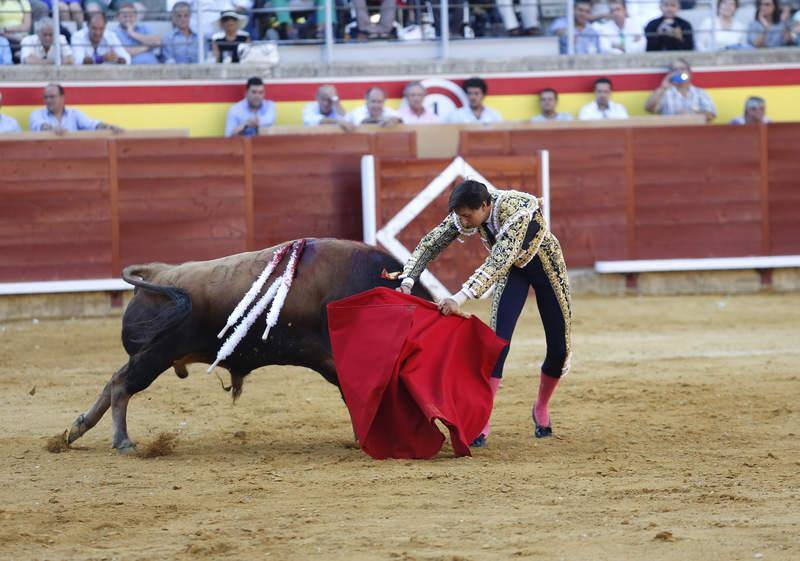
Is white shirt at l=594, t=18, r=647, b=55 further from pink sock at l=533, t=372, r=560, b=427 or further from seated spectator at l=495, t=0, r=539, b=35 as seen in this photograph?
pink sock at l=533, t=372, r=560, b=427

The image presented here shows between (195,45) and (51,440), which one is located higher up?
(195,45)

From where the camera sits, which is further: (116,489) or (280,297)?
(280,297)

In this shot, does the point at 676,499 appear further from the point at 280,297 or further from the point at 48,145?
the point at 48,145

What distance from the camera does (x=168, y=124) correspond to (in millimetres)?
9891

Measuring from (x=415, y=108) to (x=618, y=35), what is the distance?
206 centimetres

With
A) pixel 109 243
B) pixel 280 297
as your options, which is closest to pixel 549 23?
pixel 109 243

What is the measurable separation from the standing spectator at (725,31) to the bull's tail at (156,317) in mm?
7298

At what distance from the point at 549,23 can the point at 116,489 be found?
305 inches

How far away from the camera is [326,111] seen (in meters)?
9.65

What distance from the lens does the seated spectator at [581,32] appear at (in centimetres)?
1052

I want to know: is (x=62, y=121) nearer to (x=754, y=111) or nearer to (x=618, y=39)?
(x=618, y=39)

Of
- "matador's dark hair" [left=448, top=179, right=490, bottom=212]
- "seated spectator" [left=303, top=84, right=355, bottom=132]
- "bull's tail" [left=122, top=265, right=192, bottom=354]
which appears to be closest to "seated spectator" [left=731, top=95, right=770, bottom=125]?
"seated spectator" [left=303, top=84, right=355, bottom=132]

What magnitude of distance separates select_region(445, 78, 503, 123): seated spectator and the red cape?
5.42m

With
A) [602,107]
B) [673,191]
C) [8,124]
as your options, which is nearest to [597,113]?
[602,107]
